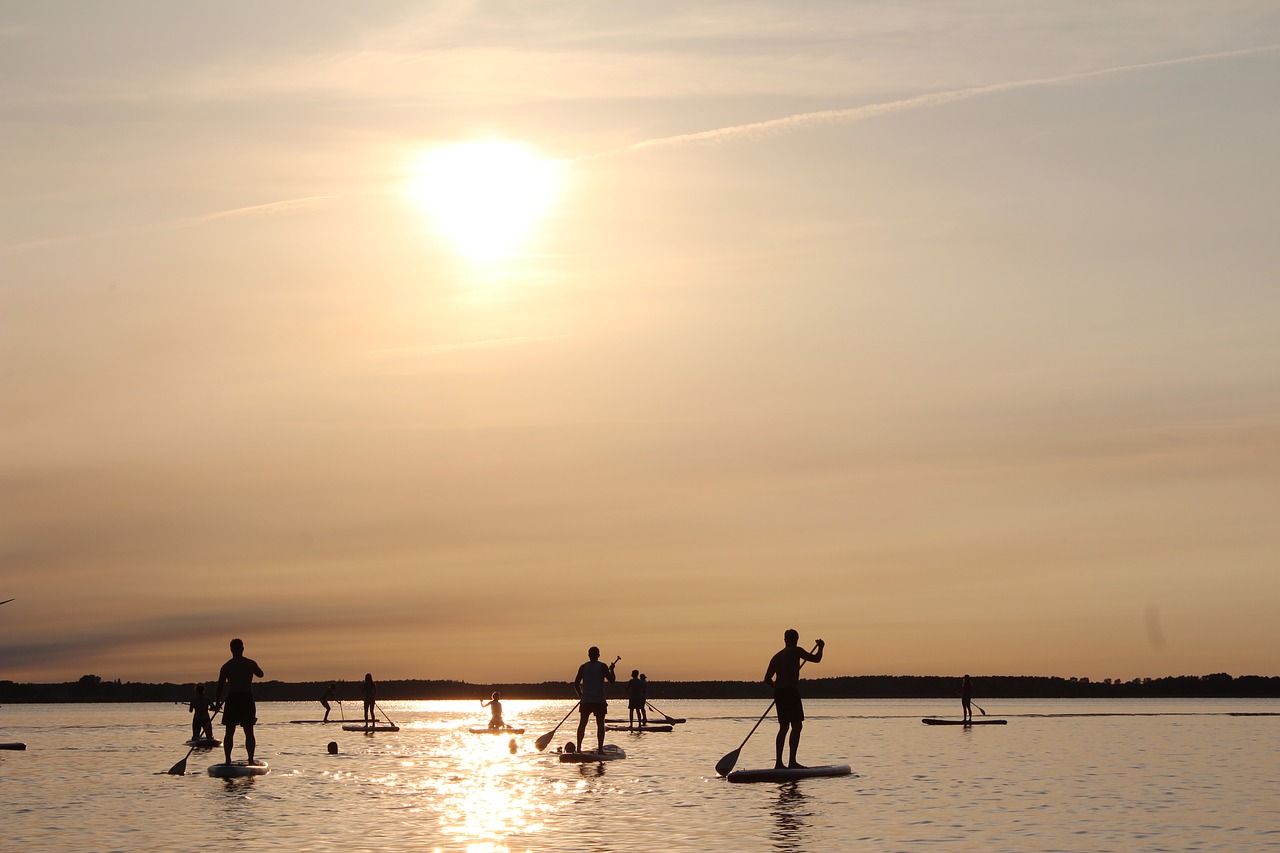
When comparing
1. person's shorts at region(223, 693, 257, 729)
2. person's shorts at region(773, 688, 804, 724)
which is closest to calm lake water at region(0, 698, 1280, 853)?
person's shorts at region(773, 688, 804, 724)

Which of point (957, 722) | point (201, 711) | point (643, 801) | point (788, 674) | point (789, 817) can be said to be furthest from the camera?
point (957, 722)

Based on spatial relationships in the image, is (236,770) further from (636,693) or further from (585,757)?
(636,693)

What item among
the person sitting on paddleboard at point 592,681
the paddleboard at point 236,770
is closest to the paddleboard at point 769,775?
the person sitting on paddleboard at point 592,681

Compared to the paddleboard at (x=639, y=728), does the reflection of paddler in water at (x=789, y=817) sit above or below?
below

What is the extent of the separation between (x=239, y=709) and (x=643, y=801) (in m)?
9.58

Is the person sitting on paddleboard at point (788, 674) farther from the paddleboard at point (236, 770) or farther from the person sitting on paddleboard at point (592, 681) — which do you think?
the paddleboard at point (236, 770)

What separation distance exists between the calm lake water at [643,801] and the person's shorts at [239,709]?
1284 mm

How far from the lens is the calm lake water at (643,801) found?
18.4 metres

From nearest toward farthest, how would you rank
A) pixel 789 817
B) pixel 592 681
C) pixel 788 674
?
pixel 789 817 < pixel 788 674 < pixel 592 681

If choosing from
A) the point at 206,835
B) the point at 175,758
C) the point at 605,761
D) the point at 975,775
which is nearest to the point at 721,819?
the point at 206,835

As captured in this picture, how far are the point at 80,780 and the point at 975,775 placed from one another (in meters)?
17.2

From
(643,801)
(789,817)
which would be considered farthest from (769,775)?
(789,817)

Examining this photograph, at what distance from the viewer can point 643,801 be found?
920 inches

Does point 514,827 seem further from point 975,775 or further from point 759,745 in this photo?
point 759,745
